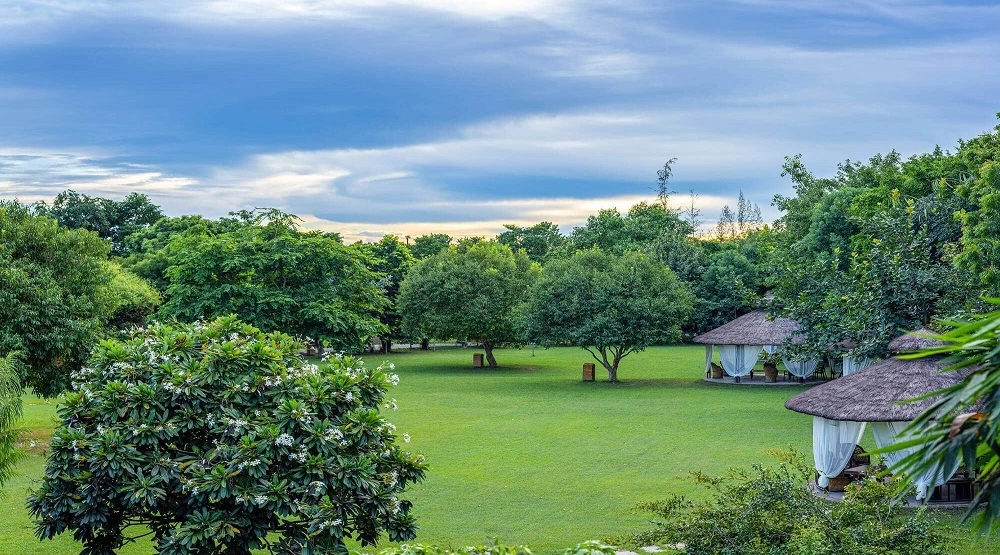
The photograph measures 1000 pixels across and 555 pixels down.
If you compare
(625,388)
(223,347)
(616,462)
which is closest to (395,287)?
(625,388)

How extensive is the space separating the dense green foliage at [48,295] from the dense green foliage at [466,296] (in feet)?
71.8

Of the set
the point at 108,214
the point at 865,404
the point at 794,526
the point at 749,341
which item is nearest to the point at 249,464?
the point at 794,526

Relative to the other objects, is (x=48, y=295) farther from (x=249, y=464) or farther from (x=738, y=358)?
(x=738, y=358)

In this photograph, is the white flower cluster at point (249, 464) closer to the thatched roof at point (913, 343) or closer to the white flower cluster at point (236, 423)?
the white flower cluster at point (236, 423)

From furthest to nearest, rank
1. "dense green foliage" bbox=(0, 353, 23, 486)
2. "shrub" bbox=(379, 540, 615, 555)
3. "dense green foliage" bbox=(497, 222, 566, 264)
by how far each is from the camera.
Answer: "dense green foliage" bbox=(497, 222, 566, 264) → "dense green foliage" bbox=(0, 353, 23, 486) → "shrub" bbox=(379, 540, 615, 555)

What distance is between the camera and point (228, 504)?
9.50 meters

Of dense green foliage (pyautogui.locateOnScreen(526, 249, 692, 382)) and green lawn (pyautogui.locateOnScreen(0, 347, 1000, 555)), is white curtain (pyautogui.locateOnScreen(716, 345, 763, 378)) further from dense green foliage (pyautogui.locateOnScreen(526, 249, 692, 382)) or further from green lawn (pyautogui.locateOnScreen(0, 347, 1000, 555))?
dense green foliage (pyautogui.locateOnScreen(526, 249, 692, 382))

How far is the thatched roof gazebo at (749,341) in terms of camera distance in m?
34.8

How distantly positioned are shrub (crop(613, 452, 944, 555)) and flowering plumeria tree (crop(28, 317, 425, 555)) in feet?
9.49

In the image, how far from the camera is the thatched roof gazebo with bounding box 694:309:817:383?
3478 cm

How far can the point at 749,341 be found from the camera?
34750mm

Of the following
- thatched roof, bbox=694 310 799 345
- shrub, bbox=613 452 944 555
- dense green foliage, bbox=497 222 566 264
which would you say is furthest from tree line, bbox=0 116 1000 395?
dense green foliage, bbox=497 222 566 264

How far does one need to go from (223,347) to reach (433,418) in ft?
55.0

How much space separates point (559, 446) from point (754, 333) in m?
15.8
